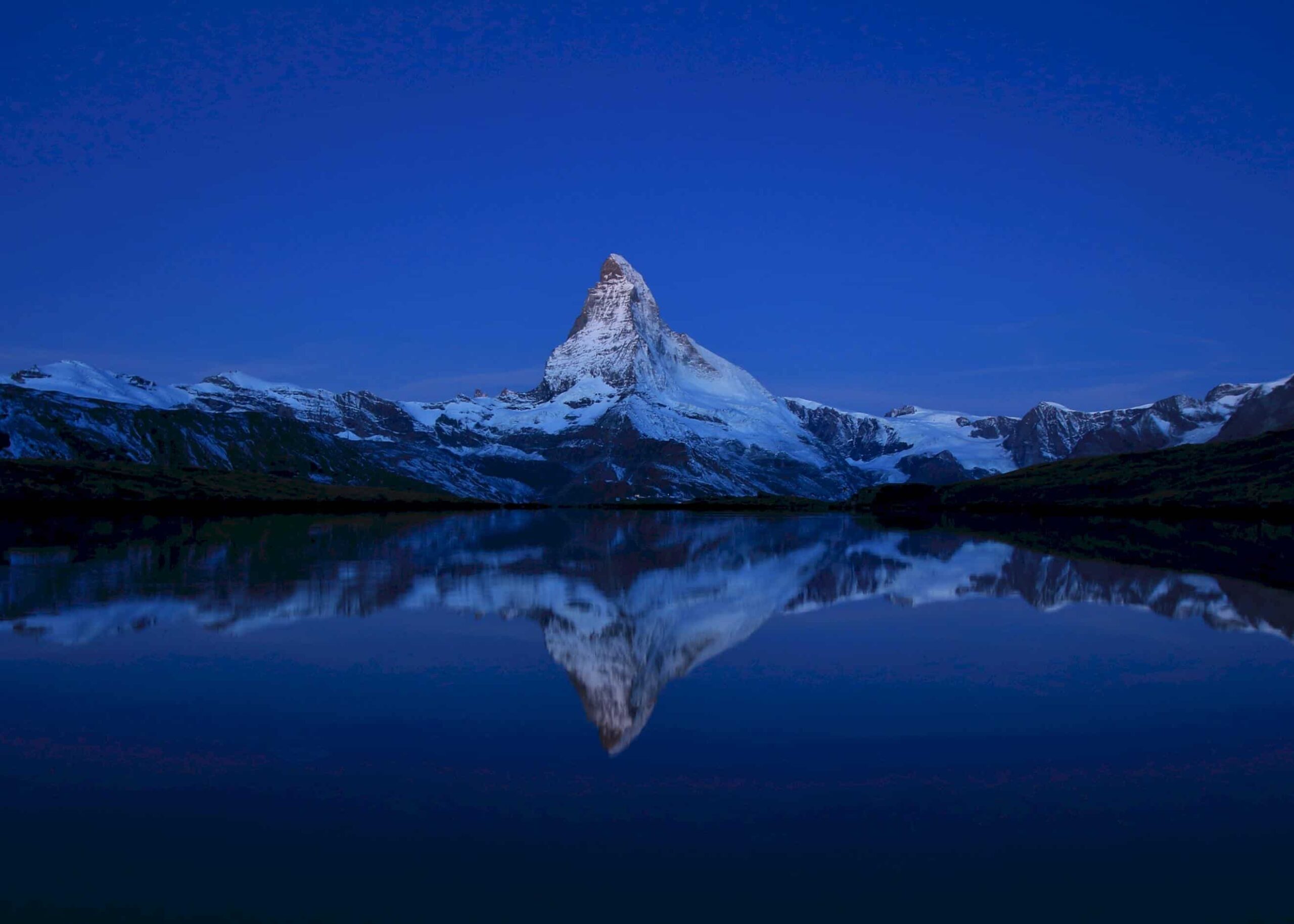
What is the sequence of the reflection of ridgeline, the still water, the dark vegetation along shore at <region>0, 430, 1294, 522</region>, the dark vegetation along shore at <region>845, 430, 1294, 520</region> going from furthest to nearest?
the dark vegetation along shore at <region>0, 430, 1294, 522</region>, the dark vegetation along shore at <region>845, 430, 1294, 520</region>, the reflection of ridgeline, the still water

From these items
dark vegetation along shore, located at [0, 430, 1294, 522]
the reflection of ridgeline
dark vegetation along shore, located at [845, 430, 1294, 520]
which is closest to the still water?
the reflection of ridgeline

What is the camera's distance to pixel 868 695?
19.1 metres

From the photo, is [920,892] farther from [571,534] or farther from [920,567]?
[571,534]

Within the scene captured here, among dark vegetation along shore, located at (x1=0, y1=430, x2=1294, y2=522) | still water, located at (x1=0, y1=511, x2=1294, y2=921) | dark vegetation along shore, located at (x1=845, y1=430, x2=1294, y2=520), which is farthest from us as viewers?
dark vegetation along shore, located at (x1=0, y1=430, x2=1294, y2=522)

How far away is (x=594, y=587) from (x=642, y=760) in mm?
23828

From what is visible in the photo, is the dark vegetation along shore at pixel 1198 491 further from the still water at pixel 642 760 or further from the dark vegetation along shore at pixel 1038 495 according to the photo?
the still water at pixel 642 760

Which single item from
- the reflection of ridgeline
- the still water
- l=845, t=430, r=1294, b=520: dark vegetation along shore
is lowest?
the still water

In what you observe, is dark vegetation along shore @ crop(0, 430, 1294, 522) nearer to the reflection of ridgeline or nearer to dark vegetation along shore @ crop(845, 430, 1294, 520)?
dark vegetation along shore @ crop(845, 430, 1294, 520)

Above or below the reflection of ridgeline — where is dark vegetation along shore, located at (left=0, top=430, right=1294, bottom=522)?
above

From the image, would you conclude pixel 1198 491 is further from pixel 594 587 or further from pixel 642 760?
pixel 642 760

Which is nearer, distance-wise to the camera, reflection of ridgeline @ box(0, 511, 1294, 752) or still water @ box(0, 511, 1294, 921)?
still water @ box(0, 511, 1294, 921)

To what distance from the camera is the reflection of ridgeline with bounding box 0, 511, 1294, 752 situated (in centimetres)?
2525

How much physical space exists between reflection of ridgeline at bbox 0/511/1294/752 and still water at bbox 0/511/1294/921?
34 cm

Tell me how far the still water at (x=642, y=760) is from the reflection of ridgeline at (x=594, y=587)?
Result: 13.3 inches
